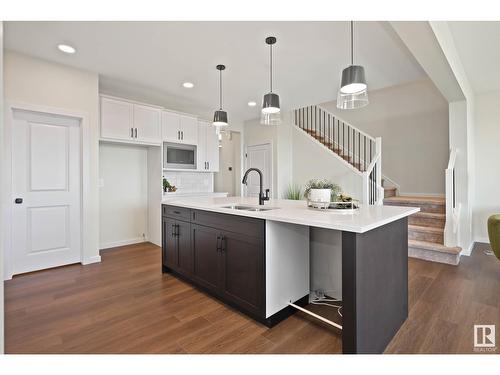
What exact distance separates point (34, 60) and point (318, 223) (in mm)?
3781

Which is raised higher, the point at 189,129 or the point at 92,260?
the point at 189,129

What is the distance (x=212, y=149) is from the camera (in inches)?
209

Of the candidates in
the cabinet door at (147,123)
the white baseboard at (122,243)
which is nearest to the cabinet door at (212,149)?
the cabinet door at (147,123)

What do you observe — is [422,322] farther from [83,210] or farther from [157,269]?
[83,210]

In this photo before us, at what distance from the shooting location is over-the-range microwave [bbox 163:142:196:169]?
4.55 meters

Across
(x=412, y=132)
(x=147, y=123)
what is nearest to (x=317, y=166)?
(x=412, y=132)

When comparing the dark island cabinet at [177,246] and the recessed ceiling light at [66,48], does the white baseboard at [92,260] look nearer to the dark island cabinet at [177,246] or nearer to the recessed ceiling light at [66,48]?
the dark island cabinet at [177,246]

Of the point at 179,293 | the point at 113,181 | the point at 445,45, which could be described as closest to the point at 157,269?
the point at 179,293

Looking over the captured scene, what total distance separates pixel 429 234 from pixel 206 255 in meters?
3.32

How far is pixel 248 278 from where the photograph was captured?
205cm

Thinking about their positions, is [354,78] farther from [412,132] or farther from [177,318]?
[412,132]

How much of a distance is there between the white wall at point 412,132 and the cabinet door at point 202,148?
3843 millimetres

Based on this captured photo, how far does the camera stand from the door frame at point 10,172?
293 cm
